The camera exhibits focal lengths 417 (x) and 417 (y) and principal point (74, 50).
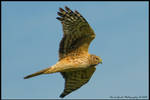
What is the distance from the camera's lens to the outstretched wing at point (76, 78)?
1492cm

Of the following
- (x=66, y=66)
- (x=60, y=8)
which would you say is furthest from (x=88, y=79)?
(x=60, y=8)

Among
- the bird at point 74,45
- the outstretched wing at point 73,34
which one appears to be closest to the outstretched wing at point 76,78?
the bird at point 74,45

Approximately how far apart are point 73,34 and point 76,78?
6.13 ft

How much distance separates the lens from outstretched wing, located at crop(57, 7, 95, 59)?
1396 centimetres

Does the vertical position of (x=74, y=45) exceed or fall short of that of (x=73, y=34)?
it falls short

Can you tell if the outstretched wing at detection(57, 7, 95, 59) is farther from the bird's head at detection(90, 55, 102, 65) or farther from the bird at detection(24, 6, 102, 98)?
the bird's head at detection(90, 55, 102, 65)

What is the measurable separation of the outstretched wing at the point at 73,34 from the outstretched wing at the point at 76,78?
1050 mm

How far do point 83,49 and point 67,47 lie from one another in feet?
1.79

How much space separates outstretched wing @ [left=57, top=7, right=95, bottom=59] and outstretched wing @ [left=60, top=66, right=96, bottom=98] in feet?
3.44

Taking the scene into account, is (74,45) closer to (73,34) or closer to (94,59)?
(73,34)

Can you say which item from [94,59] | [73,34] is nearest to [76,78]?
[94,59]

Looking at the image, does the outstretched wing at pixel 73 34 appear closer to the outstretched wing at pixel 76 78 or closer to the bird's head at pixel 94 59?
the bird's head at pixel 94 59

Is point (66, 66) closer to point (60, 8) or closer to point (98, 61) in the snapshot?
point (98, 61)

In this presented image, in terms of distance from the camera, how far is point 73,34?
1407 cm
